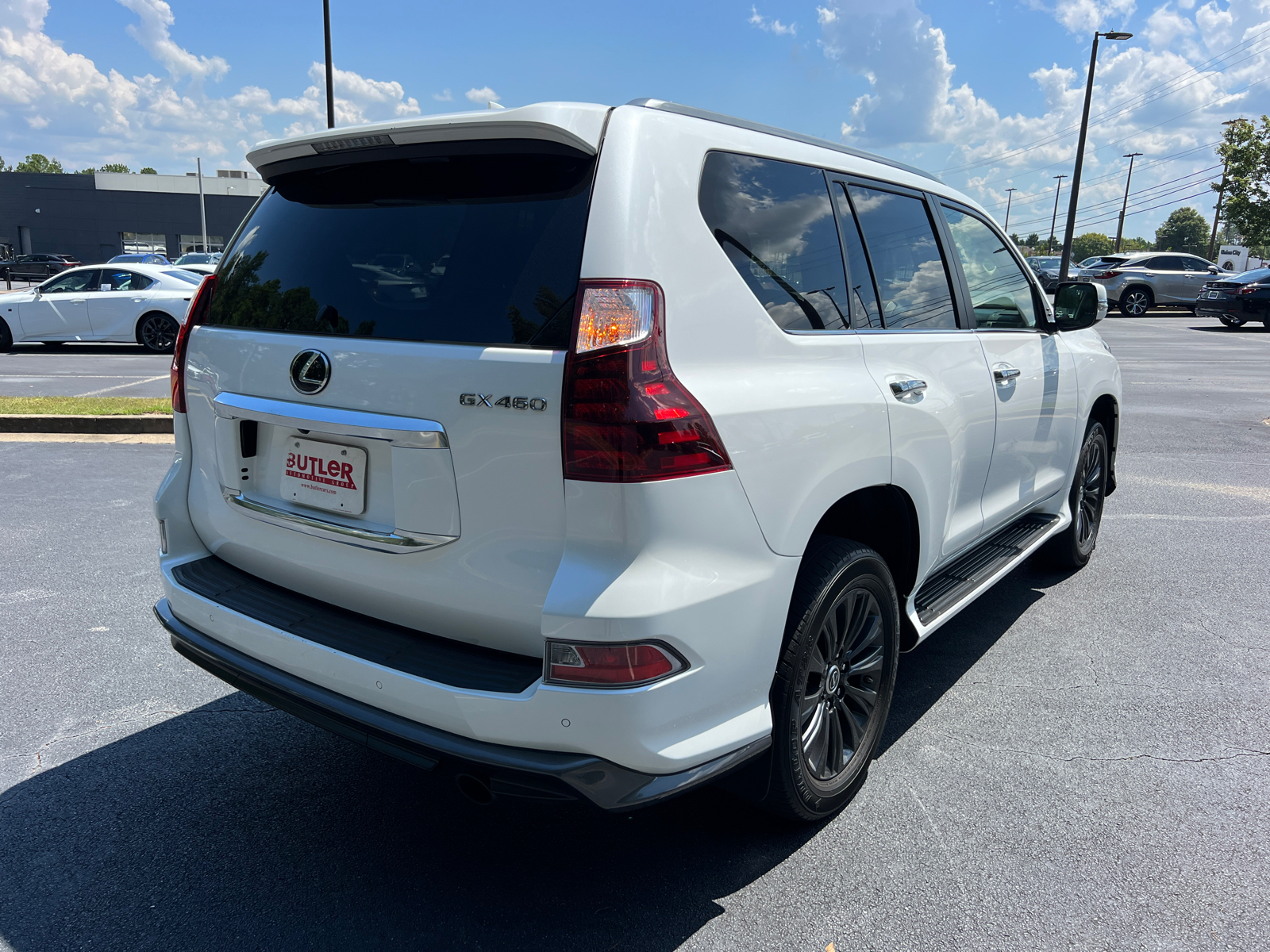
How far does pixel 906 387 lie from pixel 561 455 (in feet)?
4.58

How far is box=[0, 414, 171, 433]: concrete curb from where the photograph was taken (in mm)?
8477

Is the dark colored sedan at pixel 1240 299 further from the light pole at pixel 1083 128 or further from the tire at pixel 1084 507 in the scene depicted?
the tire at pixel 1084 507

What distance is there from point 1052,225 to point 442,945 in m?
116

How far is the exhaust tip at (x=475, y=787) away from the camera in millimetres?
2090

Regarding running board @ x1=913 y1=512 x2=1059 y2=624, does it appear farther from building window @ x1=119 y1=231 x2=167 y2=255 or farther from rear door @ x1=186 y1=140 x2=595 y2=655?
building window @ x1=119 y1=231 x2=167 y2=255

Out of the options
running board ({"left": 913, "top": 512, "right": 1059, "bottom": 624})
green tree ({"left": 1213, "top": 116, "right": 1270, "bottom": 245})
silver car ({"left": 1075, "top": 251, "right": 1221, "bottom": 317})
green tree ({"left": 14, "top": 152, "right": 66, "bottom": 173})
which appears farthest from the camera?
green tree ({"left": 14, "top": 152, "right": 66, "bottom": 173})

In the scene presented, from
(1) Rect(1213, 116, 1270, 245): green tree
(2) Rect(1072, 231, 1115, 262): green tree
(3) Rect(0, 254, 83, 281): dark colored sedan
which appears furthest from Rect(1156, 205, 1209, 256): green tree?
(3) Rect(0, 254, 83, 281): dark colored sedan

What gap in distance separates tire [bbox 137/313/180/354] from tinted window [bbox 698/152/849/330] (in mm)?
15030

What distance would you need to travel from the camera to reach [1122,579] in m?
5.12

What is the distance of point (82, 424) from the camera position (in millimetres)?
8539

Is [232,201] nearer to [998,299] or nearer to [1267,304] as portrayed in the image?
[1267,304]

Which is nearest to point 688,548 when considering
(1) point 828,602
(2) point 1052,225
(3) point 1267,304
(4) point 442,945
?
(1) point 828,602

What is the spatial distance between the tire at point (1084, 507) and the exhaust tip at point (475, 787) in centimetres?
384

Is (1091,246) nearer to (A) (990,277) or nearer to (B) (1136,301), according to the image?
(B) (1136,301)
